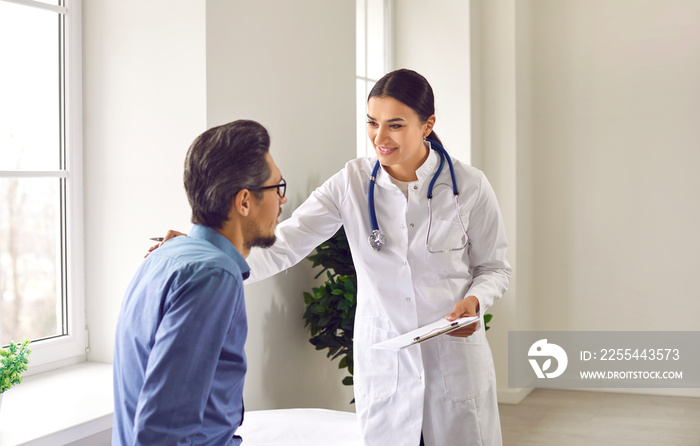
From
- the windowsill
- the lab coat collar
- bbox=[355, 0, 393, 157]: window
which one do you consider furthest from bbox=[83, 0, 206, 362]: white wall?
bbox=[355, 0, 393, 157]: window

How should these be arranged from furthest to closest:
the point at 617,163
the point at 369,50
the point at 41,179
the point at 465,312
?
the point at 617,163
the point at 369,50
the point at 41,179
the point at 465,312

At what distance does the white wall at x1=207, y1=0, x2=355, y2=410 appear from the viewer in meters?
2.30

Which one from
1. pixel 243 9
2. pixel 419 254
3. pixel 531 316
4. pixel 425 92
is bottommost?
pixel 531 316

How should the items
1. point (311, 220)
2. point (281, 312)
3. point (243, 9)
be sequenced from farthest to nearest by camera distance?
point (281, 312), point (243, 9), point (311, 220)

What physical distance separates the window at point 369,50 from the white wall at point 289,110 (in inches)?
36.2

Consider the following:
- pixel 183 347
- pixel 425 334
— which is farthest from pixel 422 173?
pixel 183 347

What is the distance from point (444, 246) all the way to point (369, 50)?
259 centimetres

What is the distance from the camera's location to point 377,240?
6.20 ft

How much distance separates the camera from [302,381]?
2855 millimetres

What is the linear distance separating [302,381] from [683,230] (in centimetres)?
287

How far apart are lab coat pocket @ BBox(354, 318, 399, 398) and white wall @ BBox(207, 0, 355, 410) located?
0.64 meters

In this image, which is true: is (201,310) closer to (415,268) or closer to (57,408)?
(415,268)

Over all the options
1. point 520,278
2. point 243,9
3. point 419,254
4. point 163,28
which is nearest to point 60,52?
point 163,28

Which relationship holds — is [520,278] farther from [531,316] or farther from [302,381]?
[302,381]
